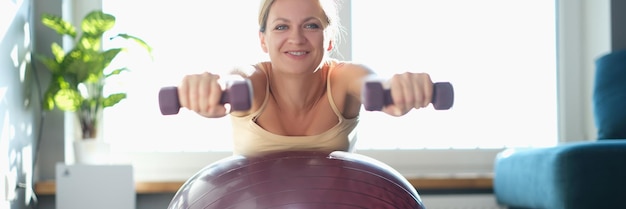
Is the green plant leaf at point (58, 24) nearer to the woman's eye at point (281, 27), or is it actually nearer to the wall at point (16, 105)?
the wall at point (16, 105)

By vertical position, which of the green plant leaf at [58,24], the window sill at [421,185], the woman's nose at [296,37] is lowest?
the window sill at [421,185]

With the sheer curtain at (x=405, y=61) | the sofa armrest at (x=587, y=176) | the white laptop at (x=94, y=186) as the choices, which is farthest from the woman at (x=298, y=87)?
A: the sheer curtain at (x=405, y=61)

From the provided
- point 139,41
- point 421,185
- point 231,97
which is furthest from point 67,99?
point 231,97

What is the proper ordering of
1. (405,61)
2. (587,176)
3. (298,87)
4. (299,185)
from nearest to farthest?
(299,185), (298,87), (587,176), (405,61)

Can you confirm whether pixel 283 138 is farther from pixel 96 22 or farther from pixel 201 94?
pixel 96 22

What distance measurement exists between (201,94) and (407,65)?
295cm

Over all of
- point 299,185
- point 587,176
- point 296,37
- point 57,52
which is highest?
point 57,52

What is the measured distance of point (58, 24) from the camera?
11.6 ft

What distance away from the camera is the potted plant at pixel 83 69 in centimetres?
354

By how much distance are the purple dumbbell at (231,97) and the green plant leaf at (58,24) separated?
2485mm

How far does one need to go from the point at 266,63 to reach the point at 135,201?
6.22 feet

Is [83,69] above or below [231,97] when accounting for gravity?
above

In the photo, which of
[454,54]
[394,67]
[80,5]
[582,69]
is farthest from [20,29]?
[582,69]

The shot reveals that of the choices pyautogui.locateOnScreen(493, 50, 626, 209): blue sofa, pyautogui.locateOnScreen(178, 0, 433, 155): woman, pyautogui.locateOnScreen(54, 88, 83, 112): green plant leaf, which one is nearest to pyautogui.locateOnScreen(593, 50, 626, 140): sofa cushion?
pyautogui.locateOnScreen(493, 50, 626, 209): blue sofa
